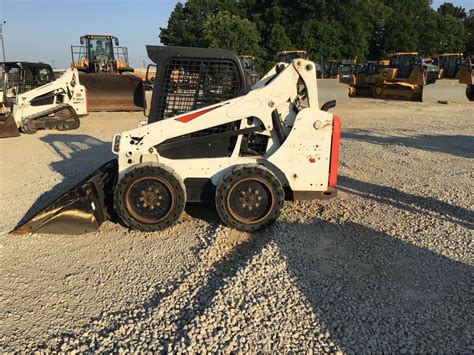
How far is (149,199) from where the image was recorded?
4688 mm

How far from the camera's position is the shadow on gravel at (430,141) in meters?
9.05

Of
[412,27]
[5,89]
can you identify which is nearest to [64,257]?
[5,89]

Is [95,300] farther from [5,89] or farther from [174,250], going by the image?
[5,89]

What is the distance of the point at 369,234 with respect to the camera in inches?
185

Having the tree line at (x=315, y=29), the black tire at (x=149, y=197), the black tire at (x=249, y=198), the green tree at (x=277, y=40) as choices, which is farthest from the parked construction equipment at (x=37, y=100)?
the green tree at (x=277, y=40)

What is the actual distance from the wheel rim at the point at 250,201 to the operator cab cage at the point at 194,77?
40.6 inches

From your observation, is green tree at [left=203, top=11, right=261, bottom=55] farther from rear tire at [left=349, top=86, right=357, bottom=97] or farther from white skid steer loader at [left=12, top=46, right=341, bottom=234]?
white skid steer loader at [left=12, top=46, right=341, bottom=234]

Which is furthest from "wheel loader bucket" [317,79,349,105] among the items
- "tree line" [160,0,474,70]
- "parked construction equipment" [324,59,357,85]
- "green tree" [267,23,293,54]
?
"green tree" [267,23,293,54]

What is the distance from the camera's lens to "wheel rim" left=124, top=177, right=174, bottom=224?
15.3 ft

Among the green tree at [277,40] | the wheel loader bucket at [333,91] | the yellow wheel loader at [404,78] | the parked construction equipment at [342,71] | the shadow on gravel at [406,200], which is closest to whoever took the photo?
the shadow on gravel at [406,200]

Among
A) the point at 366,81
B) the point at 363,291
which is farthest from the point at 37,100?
the point at 366,81

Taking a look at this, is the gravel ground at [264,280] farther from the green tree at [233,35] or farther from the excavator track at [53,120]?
the green tree at [233,35]

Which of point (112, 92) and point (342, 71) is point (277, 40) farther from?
point (112, 92)

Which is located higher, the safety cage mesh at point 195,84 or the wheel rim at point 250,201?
the safety cage mesh at point 195,84
